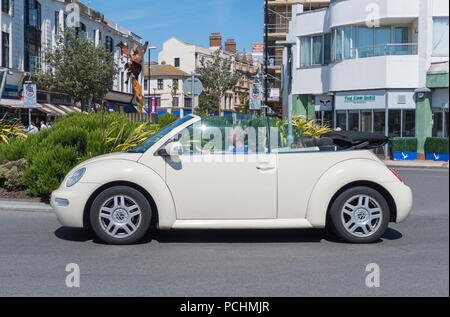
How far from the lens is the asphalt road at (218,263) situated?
4633 millimetres

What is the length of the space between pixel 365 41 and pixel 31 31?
24.5 meters

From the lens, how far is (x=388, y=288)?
4.55 metres

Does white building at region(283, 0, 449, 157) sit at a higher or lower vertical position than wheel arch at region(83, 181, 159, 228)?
higher

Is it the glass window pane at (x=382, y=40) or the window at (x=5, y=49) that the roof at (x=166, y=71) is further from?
the glass window pane at (x=382, y=40)

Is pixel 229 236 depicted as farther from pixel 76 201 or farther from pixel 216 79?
pixel 216 79

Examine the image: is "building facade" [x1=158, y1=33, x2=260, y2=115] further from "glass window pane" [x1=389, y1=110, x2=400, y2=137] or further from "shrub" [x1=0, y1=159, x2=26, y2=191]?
"shrub" [x1=0, y1=159, x2=26, y2=191]

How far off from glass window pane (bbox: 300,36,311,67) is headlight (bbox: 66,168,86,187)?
3152 cm

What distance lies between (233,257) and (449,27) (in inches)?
179

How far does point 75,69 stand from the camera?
135ft

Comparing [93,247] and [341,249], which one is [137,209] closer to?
[93,247]

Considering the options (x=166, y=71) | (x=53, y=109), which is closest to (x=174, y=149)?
(x=53, y=109)

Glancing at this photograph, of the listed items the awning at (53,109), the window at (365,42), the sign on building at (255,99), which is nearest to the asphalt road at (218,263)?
the sign on building at (255,99)

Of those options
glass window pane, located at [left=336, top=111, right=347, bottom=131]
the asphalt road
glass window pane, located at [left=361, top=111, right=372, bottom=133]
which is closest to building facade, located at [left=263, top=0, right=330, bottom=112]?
glass window pane, located at [left=336, top=111, right=347, bottom=131]

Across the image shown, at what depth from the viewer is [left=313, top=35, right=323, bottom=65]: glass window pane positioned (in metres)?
35.6
